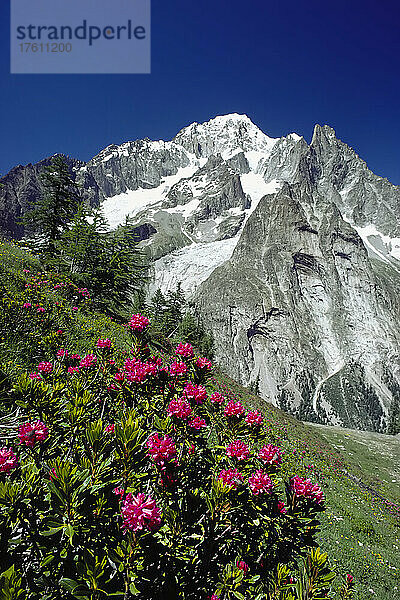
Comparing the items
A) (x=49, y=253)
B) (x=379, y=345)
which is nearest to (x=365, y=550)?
(x=49, y=253)

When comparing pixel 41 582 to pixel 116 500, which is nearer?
pixel 41 582

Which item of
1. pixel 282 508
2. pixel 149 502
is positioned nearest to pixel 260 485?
pixel 282 508

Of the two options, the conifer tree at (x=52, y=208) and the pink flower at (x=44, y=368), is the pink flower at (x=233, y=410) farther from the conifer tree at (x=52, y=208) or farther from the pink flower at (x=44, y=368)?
the conifer tree at (x=52, y=208)

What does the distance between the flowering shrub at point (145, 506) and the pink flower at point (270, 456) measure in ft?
0.07

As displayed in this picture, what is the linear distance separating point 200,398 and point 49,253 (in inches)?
831

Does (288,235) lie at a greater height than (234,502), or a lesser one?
greater

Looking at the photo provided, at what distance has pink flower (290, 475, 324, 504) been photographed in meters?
2.84

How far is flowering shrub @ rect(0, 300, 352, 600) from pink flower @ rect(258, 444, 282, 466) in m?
0.02

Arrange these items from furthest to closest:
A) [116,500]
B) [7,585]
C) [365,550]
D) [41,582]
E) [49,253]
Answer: [49,253] → [365,550] → [116,500] → [41,582] → [7,585]

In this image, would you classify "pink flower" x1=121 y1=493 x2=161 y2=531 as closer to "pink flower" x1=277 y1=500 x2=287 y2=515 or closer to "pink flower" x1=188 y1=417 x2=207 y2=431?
"pink flower" x1=188 y1=417 x2=207 y2=431

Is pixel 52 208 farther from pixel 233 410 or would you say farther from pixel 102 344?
pixel 233 410

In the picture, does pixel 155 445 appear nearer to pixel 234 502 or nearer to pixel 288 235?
pixel 234 502

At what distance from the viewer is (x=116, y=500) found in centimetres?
223

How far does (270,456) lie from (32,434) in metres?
2.39
